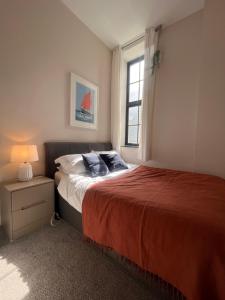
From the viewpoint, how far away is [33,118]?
2.06m

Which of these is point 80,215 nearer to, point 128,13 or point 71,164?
point 71,164

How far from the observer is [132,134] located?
134 inches

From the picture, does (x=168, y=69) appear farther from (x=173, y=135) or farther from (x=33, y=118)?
(x=33, y=118)

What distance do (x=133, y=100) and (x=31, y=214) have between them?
110 inches

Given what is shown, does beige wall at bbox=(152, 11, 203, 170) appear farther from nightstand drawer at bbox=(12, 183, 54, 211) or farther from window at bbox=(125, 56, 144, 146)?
nightstand drawer at bbox=(12, 183, 54, 211)

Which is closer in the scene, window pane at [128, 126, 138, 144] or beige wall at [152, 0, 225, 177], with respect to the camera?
beige wall at [152, 0, 225, 177]

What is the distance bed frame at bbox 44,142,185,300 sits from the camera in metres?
1.03

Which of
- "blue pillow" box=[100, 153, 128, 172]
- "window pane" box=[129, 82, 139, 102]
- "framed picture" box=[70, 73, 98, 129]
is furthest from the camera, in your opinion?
"window pane" box=[129, 82, 139, 102]

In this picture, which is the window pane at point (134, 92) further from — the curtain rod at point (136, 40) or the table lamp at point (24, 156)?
the table lamp at point (24, 156)

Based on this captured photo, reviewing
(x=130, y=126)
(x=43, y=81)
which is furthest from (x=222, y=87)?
(x=43, y=81)

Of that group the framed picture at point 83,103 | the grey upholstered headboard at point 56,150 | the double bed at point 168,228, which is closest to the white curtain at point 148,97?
the framed picture at point 83,103

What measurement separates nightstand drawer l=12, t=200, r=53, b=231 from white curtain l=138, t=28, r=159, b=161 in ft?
5.82

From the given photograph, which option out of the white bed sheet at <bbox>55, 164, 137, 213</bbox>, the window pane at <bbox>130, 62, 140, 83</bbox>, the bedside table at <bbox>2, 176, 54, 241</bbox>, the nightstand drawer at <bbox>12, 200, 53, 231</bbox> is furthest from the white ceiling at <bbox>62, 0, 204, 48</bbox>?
the nightstand drawer at <bbox>12, 200, 53, 231</bbox>

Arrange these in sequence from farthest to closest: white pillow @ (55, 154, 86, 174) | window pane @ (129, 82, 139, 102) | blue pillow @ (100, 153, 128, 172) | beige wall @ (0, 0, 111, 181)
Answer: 1. window pane @ (129, 82, 139, 102)
2. blue pillow @ (100, 153, 128, 172)
3. white pillow @ (55, 154, 86, 174)
4. beige wall @ (0, 0, 111, 181)
